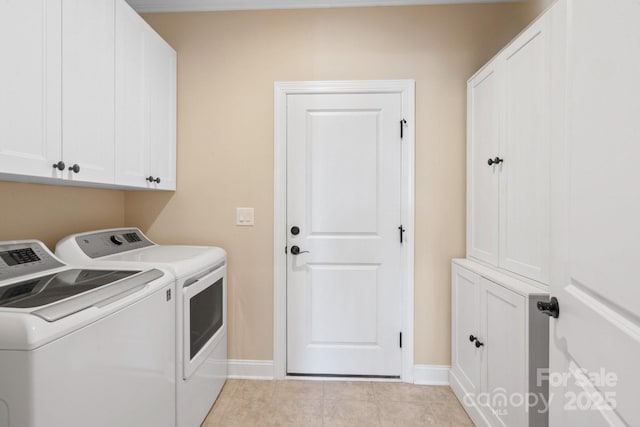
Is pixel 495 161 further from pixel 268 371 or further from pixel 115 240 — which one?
pixel 115 240

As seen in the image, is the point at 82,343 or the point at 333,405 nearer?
the point at 82,343

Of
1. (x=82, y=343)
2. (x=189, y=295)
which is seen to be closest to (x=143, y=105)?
(x=189, y=295)

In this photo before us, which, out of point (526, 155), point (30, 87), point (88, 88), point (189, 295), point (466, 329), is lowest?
point (466, 329)

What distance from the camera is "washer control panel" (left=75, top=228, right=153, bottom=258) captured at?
5.48ft

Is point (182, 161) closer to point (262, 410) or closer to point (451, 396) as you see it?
point (262, 410)

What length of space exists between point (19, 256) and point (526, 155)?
2.29 m

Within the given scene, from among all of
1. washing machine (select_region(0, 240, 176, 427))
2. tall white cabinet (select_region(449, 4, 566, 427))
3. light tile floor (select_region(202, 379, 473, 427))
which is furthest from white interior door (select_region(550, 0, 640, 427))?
washing machine (select_region(0, 240, 176, 427))

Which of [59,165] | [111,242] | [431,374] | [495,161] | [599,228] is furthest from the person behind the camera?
[431,374]

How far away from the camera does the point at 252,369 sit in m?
2.27

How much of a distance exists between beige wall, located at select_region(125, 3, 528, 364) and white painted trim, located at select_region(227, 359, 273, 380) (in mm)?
47

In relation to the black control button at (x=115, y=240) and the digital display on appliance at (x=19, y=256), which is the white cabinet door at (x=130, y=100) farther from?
the digital display on appliance at (x=19, y=256)

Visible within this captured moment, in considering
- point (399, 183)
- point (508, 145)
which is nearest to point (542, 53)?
point (508, 145)

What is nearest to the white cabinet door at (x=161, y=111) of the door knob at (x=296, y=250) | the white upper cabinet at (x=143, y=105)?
the white upper cabinet at (x=143, y=105)

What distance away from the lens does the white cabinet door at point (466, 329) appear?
1.79m
